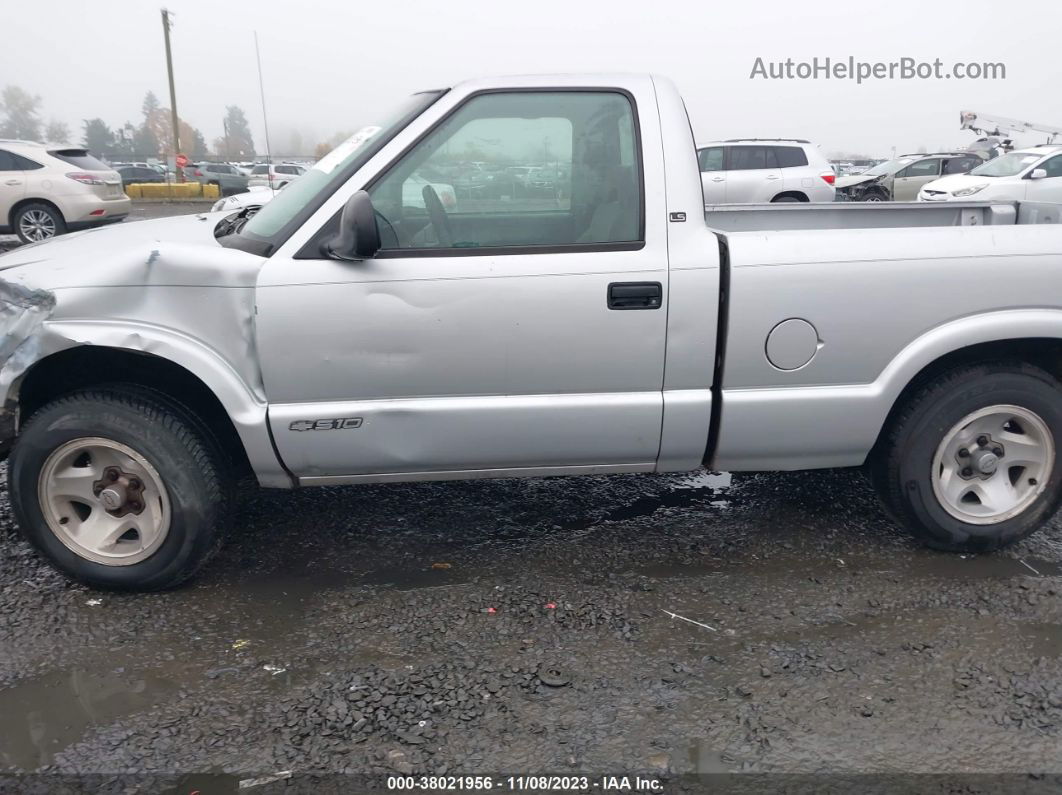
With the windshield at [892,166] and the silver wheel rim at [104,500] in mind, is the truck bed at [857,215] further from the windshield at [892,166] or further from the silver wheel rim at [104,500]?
the windshield at [892,166]

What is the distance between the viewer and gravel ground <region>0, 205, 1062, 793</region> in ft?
7.98

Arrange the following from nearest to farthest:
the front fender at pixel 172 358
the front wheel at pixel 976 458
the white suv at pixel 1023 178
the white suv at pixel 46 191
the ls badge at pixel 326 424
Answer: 1. the front fender at pixel 172 358
2. the ls badge at pixel 326 424
3. the front wheel at pixel 976 458
4. the white suv at pixel 46 191
5. the white suv at pixel 1023 178

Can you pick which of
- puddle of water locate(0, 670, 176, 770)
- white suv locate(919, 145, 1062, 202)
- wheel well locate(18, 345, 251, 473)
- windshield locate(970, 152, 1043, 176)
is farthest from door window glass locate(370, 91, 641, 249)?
windshield locate(970, 152, 1043, 176)

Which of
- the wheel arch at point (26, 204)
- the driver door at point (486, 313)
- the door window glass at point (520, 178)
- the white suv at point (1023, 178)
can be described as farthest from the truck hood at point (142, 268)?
the white suv at point (1023, 178)

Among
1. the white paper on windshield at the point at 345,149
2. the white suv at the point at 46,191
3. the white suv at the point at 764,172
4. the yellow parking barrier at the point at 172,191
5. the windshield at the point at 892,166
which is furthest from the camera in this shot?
the yellow parking barrier at the point at 172,191

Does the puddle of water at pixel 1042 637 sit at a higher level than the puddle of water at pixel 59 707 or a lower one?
lower

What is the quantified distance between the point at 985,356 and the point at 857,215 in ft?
4.81

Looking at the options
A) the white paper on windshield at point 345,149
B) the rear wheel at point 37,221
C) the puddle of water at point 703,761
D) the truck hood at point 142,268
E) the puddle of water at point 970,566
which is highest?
the white paper on windshield at point 345,149

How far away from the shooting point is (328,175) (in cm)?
321

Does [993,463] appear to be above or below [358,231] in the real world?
below

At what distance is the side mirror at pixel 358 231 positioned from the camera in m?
2.84

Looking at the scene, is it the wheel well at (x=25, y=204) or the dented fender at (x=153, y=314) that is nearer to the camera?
the dented fender at (x=153, y=314)

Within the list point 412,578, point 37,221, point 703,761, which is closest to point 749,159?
point 37,221

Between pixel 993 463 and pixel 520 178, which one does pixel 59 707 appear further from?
pixel 993 463
